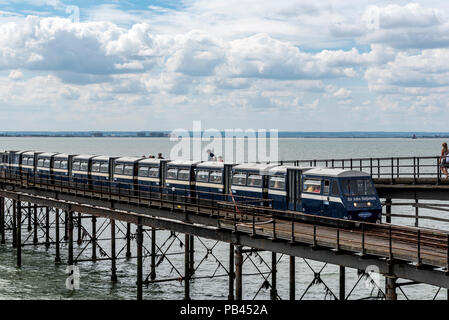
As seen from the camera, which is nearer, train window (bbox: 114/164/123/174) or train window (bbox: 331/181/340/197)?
train window (bbox: 331/181/340/197)

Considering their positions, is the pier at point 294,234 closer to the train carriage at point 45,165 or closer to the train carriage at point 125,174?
the train carriage at point 125,174

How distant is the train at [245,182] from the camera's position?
29.9m

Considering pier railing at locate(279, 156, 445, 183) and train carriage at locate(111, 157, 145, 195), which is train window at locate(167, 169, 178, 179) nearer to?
train carriage at locate(111, 157, 145, 195)

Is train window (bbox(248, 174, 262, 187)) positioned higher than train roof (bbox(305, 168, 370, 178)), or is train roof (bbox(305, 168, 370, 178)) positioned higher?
train roof (bbox(305, 168, 370, 178))

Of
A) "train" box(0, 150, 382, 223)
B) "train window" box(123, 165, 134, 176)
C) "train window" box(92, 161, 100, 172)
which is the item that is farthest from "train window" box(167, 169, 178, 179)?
"train window" box(92, 161, 100, 172)

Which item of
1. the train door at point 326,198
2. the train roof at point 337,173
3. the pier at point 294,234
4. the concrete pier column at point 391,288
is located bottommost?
the concrete pier column at point 391,288

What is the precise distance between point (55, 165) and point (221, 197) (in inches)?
839

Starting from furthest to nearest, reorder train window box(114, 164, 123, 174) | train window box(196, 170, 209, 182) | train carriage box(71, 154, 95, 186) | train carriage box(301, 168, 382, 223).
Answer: train carriage box(71, 154, 95, 186) < train window box(114, 164, 123, 174) < train window box(196, 170, 209, 182) < train carriage box(301, 168, 382, 223)

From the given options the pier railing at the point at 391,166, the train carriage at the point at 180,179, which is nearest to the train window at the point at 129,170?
the train carriage at the point at 180,179

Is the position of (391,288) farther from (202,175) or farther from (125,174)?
(125,174)

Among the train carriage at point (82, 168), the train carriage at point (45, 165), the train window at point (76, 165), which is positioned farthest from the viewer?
the train carriage at point (45, 165)

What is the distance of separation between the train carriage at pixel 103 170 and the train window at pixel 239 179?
Answer: 12968 mm

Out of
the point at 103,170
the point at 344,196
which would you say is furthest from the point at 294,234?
the point at 103,170

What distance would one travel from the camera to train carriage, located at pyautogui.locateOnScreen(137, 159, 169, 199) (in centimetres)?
4188
